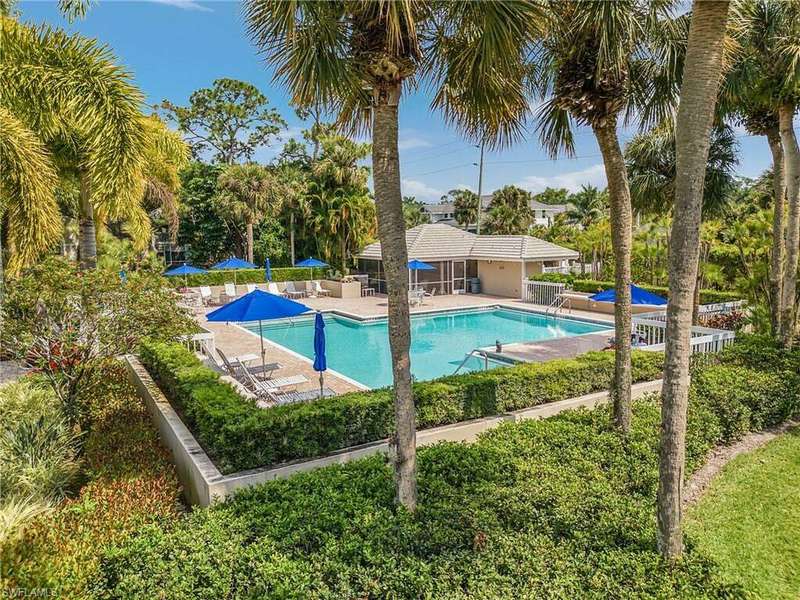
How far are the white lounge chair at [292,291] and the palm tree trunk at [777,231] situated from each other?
2279cm

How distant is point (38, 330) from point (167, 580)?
633 cm

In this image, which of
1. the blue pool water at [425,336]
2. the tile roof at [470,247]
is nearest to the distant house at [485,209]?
the tile roof at [470,247]

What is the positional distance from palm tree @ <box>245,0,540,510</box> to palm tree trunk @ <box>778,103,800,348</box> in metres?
9.09

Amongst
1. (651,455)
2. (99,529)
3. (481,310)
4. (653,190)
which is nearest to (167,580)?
(99,529)

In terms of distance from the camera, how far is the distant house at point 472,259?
89.6 feet

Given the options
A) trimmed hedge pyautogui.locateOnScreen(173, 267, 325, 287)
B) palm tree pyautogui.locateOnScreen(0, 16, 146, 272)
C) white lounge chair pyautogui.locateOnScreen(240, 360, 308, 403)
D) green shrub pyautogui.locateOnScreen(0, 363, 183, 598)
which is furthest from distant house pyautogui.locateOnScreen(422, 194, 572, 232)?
green shrub pyautogui.locateOnScreen(0, 363, 183, 598)

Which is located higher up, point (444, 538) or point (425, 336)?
point (444, 538)

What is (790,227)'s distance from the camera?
11.1 m

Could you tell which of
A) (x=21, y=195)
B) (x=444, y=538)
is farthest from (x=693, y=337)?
(x=21, y=195)

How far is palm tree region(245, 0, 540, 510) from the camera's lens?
4.81 m

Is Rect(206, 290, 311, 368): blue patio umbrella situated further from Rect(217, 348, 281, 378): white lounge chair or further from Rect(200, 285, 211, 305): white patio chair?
Rect(200, 285, 211, 305): white patio chair

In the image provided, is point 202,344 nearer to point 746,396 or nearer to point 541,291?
point 746,396

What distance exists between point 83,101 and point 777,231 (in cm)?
1502

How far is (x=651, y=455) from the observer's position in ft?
22.9
